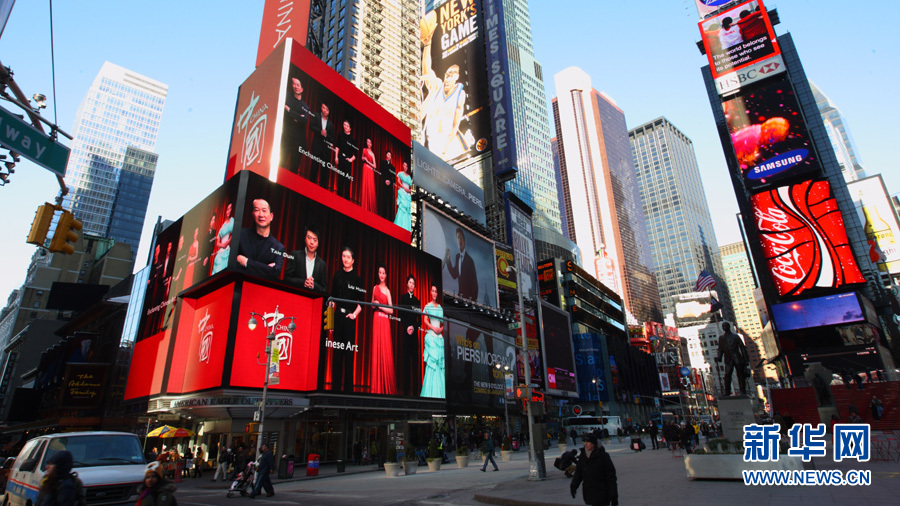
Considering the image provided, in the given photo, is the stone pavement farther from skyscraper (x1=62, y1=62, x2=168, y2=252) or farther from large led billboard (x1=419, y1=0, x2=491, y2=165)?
skyscraper (x1=62, y1=62, x2=168, y2=252)

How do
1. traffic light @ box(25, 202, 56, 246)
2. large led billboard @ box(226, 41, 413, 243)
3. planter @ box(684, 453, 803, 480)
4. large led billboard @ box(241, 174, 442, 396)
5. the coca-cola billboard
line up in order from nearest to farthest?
traffic light @ box(25, 202, 56, 246)
planter @ box(684, 453, 803, 480)
large led billboard @ box(241, 174, 442, 396)
large led billboard @ box(226, 41, 413, 243)
the coca-cola billboard

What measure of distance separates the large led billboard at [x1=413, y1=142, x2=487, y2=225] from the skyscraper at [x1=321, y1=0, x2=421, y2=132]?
2838 centimetres

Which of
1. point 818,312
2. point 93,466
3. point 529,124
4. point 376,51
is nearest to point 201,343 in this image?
point 93,466

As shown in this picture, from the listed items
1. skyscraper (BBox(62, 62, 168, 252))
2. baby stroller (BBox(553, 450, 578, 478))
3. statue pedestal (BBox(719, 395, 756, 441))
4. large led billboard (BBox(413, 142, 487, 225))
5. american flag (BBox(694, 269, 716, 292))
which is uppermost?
skyscraper (BBox(62, 62, 168, 252))

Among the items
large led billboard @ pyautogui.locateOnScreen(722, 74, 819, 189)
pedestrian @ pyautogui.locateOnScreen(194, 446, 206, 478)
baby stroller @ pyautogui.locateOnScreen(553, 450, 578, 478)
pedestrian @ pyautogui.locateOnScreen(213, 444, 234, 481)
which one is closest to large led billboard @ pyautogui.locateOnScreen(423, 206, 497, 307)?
pedestrian @ pyautogui.locateOnScreen(194, 446, 206, 478)

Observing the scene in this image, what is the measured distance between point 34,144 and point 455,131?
76103 mm

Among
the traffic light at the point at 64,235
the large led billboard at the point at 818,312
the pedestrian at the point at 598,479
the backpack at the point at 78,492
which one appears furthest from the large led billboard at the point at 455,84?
the backpack at the point at 78,492

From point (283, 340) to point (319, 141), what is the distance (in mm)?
18218

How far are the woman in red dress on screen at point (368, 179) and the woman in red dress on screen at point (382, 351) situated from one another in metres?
8.30

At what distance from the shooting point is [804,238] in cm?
6556

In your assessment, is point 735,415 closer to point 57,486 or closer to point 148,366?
point 57,486

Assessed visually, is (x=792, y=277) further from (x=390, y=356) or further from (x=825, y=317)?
(x=390, y=356)

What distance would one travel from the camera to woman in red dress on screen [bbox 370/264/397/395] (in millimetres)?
38219

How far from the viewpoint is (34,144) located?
10.6 meters
